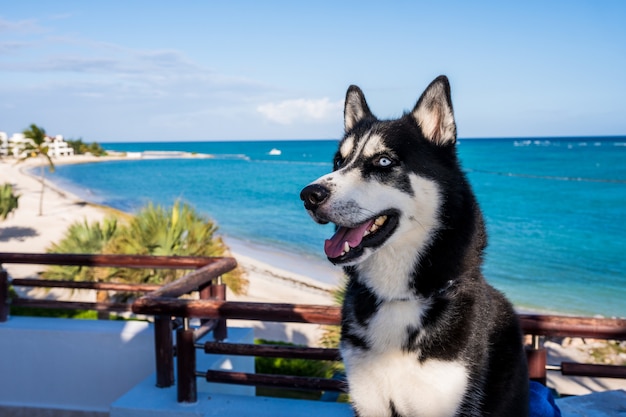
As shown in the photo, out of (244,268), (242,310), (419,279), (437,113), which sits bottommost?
(244,268)

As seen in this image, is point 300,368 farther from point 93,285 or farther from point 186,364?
point 186,364

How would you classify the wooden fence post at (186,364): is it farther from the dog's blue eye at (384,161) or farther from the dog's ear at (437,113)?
the dog's ear at (437,113)

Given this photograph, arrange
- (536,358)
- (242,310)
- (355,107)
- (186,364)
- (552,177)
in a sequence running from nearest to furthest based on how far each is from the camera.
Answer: (355,107) → (536,358) → (242,310) → (186,364) → (552,177)

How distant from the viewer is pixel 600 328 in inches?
115

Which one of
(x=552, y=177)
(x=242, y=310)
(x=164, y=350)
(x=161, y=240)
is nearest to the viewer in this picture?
(x=242, y=310)

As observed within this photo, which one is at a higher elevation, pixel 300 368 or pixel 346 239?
pixel 346 239

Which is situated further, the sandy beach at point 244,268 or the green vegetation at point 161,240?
the sandy beach at point 244,268

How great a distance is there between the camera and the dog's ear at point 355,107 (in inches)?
104

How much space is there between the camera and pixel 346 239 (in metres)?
2.15

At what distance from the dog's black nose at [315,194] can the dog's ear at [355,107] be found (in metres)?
0.65

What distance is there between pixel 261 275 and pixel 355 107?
14.4 metres

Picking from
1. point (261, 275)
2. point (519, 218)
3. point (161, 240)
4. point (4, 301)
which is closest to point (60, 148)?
point (519, 218)

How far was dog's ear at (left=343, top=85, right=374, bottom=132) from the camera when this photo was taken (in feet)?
8.65

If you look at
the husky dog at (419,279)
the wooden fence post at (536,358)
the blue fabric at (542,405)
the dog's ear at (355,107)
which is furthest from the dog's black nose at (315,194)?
the wooden fence post at (536,358)
